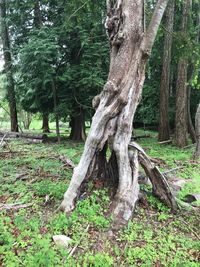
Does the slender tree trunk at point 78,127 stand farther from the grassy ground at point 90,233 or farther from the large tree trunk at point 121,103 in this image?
the large tree trunk at point 121,103

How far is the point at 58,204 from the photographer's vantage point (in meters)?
4.03

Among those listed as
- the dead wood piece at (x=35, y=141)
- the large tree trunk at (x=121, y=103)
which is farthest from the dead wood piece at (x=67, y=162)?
the dead wood piece at (x=35, y=141)

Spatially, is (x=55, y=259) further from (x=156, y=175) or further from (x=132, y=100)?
(x=132, y=100)

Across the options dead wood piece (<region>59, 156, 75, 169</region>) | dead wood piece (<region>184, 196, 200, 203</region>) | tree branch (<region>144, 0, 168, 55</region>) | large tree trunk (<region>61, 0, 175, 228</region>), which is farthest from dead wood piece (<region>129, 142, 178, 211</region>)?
dead wood piece (<region>59, 156, 75, 169</region>)

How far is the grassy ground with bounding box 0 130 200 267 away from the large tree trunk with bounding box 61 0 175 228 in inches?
12.7

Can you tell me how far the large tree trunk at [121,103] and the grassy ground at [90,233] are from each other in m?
0.32

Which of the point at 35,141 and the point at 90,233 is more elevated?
the point at 35,141

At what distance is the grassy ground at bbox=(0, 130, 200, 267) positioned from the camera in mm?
2947

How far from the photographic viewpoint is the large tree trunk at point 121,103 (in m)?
4.00

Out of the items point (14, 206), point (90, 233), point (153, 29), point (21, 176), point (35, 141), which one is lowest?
point (90, 233)

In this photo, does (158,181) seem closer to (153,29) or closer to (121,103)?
(121,103)

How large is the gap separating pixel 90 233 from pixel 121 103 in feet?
6.32

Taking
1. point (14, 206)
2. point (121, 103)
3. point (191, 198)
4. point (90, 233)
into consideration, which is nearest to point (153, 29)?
point (121, 103)

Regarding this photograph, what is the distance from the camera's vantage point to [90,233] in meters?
3.39
